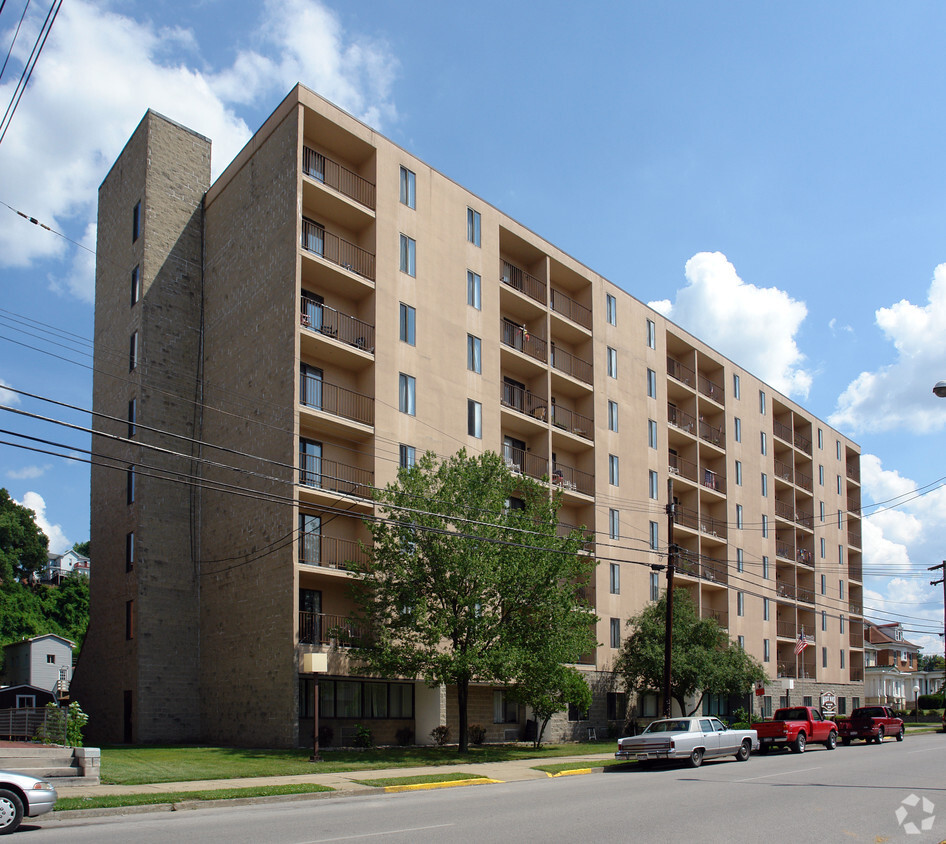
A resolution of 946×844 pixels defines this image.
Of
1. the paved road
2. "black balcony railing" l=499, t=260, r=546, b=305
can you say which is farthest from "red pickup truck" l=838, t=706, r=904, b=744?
"black balcony railing" l=499, t=260, r=546, b=305

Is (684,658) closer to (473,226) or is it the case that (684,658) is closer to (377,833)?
(473,226)

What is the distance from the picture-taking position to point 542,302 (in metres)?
43.6

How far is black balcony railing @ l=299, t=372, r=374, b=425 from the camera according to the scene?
3284 centimetres

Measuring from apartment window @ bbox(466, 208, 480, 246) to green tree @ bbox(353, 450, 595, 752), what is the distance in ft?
41.9

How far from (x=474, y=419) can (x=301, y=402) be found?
862 centimetres

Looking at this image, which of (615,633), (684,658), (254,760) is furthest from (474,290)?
(254,760)

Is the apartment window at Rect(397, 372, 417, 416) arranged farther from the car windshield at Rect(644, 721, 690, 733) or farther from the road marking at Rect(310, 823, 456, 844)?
the road marking at Rect(310, 823, 456, 844)

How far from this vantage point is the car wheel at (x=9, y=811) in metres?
13.6

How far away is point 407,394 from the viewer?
114ft

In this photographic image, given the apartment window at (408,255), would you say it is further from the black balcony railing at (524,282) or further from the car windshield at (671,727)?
the car windshield at (671,727)

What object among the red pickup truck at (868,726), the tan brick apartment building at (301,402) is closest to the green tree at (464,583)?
the tan brick apartment building at (301,402)

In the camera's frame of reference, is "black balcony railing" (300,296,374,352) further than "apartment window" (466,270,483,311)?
No

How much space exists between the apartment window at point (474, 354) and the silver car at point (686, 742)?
16.4 metres

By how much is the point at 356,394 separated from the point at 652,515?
20.8 m
